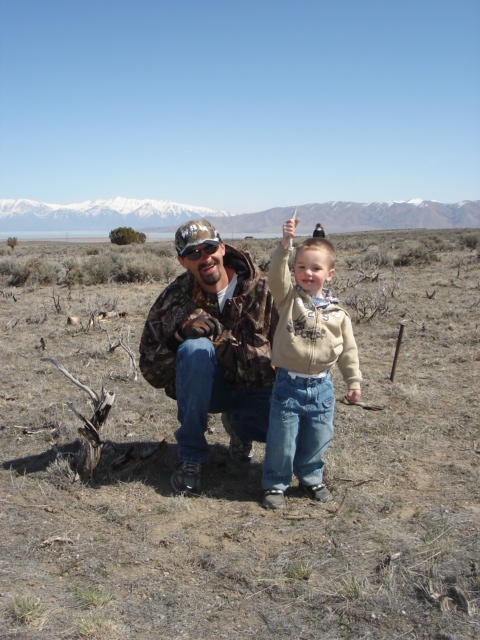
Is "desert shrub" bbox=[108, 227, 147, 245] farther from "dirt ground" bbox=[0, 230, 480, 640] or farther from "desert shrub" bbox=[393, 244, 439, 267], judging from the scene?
"dirt ground" bbox=[0, 230, 480, 640]

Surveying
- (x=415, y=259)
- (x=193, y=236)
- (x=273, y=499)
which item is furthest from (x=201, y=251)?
(x=415, y=259)

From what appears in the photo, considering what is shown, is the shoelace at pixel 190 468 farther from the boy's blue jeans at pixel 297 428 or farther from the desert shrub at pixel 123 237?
the desert shrub at pixel 123 237

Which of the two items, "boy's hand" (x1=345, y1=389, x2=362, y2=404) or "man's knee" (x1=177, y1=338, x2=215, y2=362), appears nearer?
"boy's hand" (x1=345, y1=389, x2=362, y2=404)

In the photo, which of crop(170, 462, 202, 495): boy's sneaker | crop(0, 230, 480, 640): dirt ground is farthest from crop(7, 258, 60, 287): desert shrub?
crop(170, 462, 202, 495): boy's sneaker

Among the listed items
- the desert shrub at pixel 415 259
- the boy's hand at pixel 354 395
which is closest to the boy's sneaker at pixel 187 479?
the boy's hand at pixel 354 395

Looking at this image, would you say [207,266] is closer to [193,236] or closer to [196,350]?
[193,236]

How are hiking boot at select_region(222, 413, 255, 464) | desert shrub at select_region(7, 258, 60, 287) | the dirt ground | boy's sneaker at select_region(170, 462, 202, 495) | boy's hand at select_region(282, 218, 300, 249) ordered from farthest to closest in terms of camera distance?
desert shrub at select_region(7, 258, 60, 287) → hiking boot at select_region(222, 413, 255, 464) → boy's sneaker at select_region(170, 462, 202, 495) → boy's hand at select_region(282, 218, 300, 249) → the dirt ground

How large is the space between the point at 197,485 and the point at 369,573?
43.8 inches

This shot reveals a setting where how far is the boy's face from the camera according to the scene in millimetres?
2596

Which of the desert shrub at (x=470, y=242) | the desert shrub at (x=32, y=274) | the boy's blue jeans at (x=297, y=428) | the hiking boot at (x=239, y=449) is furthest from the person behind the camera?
the desert shrub at (x=470, y=242)

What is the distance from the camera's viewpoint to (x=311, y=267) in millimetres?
2617

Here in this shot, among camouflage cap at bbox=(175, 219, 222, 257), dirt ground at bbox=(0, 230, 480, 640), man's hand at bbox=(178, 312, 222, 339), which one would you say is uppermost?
camouflage cap at bbox=(175, 219, 222, 257)

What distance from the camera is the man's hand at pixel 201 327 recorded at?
298 cm

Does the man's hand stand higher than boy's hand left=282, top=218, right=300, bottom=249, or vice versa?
boy's hand left=282, top=218, right=300, bottom=249
